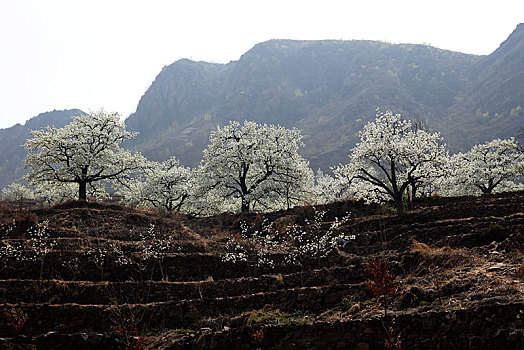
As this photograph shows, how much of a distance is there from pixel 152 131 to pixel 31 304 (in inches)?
7411

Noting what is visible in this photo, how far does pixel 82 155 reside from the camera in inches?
1111

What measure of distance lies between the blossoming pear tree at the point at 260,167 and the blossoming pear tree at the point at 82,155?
703 cm

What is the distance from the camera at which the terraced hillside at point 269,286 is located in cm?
773

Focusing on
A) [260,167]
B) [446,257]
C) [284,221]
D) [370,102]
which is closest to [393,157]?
[284,221]

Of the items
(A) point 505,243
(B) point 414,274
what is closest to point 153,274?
(B) point 414,274

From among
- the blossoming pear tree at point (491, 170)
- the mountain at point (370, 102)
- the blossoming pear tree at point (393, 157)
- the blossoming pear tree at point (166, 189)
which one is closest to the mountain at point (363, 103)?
the mountain at point (370, 102)

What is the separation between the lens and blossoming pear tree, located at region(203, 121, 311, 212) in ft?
98.6

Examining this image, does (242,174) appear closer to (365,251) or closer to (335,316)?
(365,251)

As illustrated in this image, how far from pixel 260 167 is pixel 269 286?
19540 millimetres

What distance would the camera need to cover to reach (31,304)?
37.2ft

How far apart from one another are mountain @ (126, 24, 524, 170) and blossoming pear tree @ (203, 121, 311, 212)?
86.3m

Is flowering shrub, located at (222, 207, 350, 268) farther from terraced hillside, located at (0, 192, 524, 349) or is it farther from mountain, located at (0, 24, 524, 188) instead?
mountain, located at (0, 24, 524, 188)

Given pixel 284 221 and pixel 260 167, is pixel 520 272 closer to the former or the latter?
pixel 284 221

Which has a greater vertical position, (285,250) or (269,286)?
(285,250)
